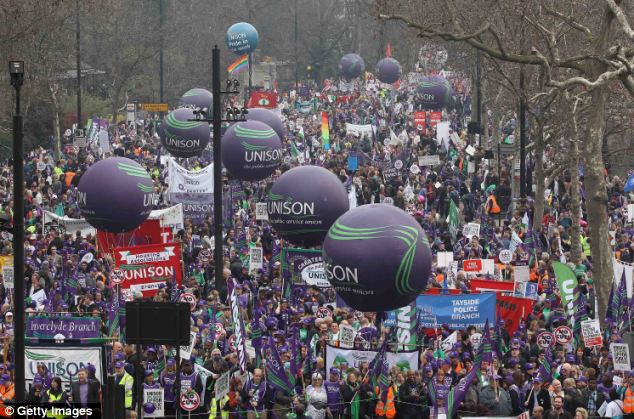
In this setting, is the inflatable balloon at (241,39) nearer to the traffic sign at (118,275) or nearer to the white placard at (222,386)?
the traffic sign at (118,275)

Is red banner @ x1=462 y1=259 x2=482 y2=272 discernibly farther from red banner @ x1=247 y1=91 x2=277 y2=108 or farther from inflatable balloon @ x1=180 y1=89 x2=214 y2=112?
red banner @ x1=247 y1=91 x2=277 y2=108

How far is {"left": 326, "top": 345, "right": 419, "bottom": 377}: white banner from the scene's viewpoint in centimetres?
1967

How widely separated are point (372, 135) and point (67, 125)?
1864 cm

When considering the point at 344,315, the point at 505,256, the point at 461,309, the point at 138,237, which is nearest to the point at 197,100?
the point at 138,237

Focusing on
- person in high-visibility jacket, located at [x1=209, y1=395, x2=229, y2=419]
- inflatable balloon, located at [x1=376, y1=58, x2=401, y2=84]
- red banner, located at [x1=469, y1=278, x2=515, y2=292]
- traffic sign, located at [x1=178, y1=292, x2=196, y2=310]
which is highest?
inflatable balloon, located at [x1=376, y1=58, x2=401, y2=84]

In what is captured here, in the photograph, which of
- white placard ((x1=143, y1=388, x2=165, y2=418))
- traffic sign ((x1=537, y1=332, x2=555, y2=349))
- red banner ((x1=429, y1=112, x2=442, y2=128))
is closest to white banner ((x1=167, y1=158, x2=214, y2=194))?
traffic sign ((x1=537, y1=332, x2=555, y2=349))

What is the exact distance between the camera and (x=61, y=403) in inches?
730

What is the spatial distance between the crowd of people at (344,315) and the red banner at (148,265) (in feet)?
1.16

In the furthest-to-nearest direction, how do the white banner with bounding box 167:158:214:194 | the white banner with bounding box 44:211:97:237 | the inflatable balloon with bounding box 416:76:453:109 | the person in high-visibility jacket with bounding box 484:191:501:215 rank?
the inflatable balloon with bounding box 416:76:453:109, the person in high-visibility jacket with bounding box 484:191:501:215, the white banner with bounding box 167:158:214:194, the white banner with bounding box 44:211:97:237

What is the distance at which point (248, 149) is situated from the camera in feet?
111

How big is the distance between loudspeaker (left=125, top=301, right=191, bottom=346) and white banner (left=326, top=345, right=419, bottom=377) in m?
3.93

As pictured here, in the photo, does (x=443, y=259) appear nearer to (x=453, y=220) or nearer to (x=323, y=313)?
(x=453, y=220)

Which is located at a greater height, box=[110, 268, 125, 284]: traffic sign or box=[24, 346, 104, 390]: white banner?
box=[110, 268, 125, 284]: traffic sign

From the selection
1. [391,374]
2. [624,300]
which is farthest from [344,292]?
[624,300]
